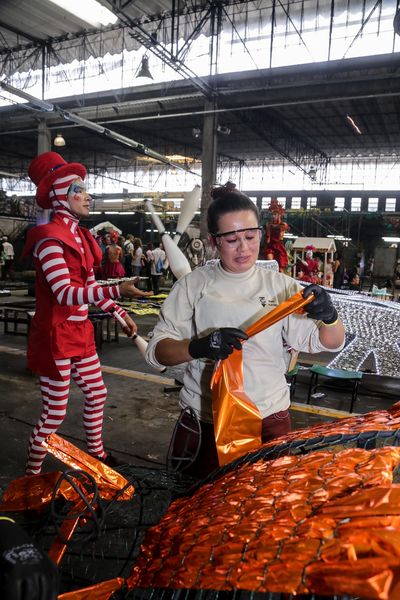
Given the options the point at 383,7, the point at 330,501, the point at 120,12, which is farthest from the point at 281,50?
the point at 330,501

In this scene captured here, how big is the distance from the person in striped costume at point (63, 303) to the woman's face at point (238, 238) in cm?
94

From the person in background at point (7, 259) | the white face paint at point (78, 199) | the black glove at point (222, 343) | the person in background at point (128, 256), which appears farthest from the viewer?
the person in background at point (7, 259)

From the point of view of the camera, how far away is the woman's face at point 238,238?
5.43 ft

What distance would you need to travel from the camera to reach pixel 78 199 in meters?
2.65

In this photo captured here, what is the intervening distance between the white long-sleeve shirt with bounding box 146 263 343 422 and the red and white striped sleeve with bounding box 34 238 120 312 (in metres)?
0.72

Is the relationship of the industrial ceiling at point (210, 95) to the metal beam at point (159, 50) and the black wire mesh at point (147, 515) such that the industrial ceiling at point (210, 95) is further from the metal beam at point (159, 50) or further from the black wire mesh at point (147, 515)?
the black wire mesh at point (147, 515)

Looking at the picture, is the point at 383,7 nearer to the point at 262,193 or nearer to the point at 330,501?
the point at 330,501

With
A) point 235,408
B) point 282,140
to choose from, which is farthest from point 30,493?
point 282,140

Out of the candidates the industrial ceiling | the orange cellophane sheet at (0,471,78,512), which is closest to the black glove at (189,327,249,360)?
the orange cellophane sheet at (0,471,78,512)

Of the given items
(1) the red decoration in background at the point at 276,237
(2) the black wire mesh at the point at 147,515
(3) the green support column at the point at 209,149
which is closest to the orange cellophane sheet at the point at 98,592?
(2) the black wire mesh at the point at 147,515

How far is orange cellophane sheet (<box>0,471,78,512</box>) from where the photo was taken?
4.44ft

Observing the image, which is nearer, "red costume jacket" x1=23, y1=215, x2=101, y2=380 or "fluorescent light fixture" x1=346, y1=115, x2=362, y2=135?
"red costume jacket" x1=23, y1=215, x2=101, y2=380

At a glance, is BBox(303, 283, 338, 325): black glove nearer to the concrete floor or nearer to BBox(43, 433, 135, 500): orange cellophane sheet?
BBox(43, 433, 135, 500): orange cellophane sheet

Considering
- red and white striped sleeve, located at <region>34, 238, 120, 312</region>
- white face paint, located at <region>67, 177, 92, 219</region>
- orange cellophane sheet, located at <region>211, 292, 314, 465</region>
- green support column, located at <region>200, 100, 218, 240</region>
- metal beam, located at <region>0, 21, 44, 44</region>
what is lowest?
orange cellophane sheet, located at <region>211, 292, 314, 465</region>
